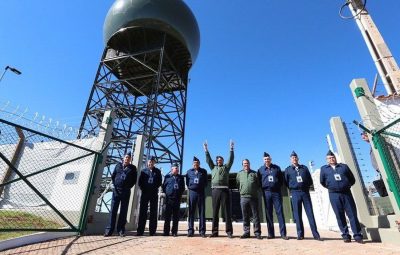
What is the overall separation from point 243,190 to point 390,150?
249 centimetres

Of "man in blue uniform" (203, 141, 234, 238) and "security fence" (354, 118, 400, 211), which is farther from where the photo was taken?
"man in blue uniform" (203, 141, 234, 238)

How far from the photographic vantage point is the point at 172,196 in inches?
208

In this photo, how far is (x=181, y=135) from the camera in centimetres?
1463

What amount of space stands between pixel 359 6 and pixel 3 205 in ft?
48.5

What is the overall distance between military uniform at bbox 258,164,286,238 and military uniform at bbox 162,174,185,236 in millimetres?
1697

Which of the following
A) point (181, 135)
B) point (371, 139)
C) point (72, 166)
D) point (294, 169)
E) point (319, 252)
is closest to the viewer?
point (319, 252)

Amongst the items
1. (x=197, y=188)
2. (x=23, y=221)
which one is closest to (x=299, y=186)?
(x=197, y=188)

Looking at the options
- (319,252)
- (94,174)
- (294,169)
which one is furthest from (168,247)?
(294,169)

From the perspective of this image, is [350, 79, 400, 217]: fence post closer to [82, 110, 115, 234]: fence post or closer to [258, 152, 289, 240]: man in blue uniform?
[258, 152, 289, 240]: man in blue uniform

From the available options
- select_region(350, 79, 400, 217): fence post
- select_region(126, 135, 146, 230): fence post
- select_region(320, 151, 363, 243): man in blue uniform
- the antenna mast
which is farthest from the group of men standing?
the antenna mast

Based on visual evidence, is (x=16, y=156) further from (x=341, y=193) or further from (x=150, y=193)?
(x=341, y=193)

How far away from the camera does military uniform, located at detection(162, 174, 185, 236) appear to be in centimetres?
511

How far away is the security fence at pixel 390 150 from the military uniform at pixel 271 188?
5.51ft

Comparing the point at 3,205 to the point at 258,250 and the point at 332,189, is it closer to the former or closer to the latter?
the point at 258,250
